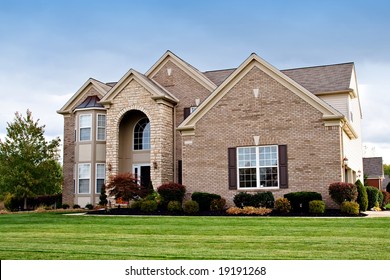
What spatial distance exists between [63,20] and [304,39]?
9858 millimetres

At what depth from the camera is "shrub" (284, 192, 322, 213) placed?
20469mm

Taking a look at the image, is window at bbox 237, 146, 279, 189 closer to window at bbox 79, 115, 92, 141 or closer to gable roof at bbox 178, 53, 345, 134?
gable roof at bbox 178, 53, 345, 134

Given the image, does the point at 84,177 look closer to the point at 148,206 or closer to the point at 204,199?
the point at 148,206

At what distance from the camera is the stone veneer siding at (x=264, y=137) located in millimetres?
21375

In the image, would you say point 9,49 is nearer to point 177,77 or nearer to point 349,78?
point 177,77

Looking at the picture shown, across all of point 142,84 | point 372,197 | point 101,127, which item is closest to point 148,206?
point 142,84

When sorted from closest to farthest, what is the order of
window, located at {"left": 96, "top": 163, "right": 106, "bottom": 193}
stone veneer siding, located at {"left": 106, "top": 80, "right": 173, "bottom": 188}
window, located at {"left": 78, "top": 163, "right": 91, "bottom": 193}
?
stone veneer siding, located at {"left": 106, "top": 80, "right": 173, "bottom": 188} < window, located at {"left": 96, "top": 163, "right": 106, "bottom": 193} < window, located at {"left": 78, "top": 163, "right": 91, "bottom": 193}

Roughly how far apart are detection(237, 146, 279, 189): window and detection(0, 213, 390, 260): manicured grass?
6256mm

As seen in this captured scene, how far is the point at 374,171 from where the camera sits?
193 feet

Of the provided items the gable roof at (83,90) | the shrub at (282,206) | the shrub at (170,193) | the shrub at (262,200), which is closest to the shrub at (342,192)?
the shrub at (282,206)

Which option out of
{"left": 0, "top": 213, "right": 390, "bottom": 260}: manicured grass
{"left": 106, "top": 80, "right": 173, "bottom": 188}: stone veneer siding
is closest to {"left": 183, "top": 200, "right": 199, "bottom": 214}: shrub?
{"left": 0, "top": 213, "right": 390, "bottom": 260}: manicured grass

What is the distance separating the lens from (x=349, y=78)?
2758 cm

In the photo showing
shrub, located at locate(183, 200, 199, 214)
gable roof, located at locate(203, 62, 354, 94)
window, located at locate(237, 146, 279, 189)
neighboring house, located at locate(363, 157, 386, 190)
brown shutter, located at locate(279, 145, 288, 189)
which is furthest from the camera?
neighboring house, located at locate(363, 157, 386, 190)

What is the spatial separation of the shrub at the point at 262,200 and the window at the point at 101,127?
39.7 ft
